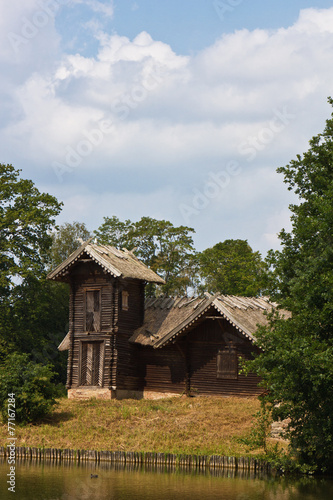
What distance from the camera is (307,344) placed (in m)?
22.1

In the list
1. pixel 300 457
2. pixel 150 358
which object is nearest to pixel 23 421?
pixel 150 358

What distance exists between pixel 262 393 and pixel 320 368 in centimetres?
1157

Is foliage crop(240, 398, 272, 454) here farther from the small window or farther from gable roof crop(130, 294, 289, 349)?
the small window

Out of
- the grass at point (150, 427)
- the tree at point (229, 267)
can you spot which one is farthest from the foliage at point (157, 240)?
the grass at point (150, 427)

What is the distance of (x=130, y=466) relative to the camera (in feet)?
79.0

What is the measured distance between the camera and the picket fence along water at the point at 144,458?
2361cm

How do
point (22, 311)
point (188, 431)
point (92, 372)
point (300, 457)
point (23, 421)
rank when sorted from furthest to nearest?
point (22, 311) < point (92, 372) < point (23, 421) < point (188, 431) < point (300, 457)

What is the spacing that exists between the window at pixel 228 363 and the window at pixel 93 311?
7021 mm

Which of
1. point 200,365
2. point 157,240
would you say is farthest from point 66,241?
point 200,365

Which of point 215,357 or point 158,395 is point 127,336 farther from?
point 215,357

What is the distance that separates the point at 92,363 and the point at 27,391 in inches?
314

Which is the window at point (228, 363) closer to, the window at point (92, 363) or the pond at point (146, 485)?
the window at point (92, 363)

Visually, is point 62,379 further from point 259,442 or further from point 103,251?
point 259,442

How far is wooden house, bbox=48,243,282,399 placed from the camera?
3450cm
